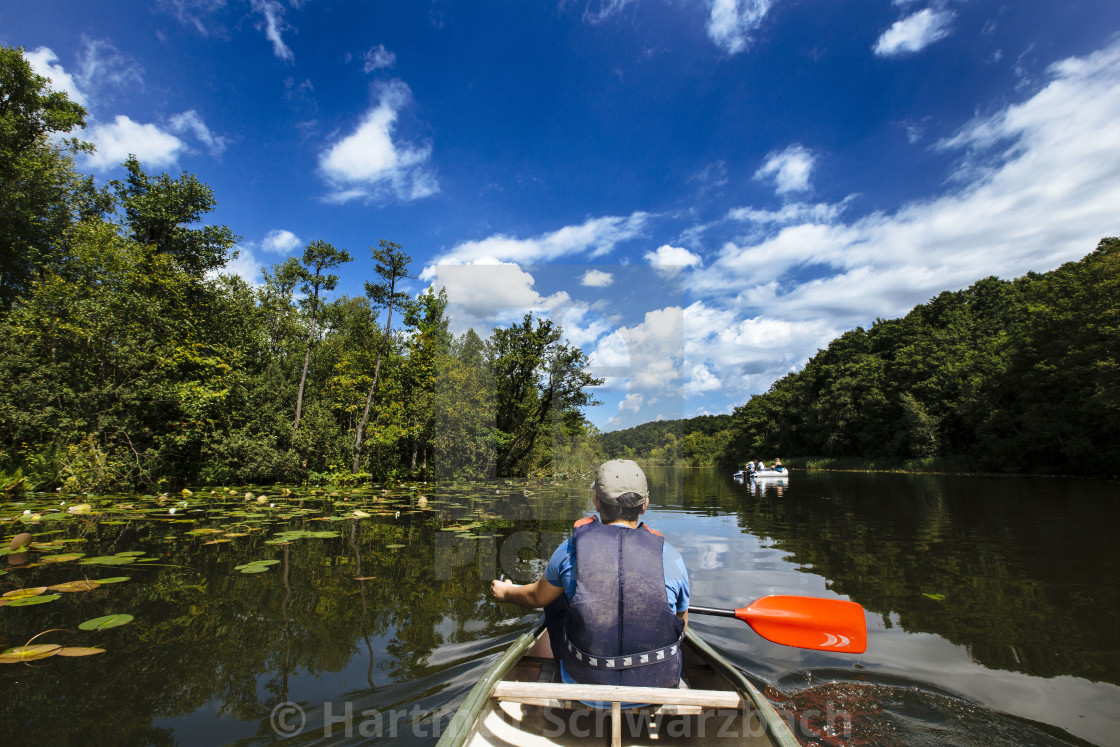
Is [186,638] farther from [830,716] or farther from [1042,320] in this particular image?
[1042,320]

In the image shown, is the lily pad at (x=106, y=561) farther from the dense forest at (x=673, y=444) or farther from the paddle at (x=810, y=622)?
the dense forest at (x=673, y=444)

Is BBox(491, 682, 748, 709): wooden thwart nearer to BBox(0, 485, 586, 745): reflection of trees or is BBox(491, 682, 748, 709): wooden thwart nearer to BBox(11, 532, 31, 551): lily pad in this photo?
BBox(0, 485, 586, 745): reflection of trees

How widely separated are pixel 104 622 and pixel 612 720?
483 cm

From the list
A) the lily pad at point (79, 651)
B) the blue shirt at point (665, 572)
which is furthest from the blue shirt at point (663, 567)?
the lily pad at point (79, 651)

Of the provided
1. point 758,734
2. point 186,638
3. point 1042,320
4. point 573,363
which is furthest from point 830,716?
point 1042,320

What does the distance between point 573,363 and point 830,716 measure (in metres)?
21.2

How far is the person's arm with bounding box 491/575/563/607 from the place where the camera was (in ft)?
8.54

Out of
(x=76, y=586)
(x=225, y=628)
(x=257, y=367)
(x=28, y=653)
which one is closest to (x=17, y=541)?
(x=76, y=586)

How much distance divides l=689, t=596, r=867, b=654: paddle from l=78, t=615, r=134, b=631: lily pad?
5.13 m

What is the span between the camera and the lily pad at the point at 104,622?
402cm

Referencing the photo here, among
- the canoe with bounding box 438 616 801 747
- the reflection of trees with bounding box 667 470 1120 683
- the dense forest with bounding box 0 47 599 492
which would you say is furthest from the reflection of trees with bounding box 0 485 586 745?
the dense forest with bounding box 0 47 599 492

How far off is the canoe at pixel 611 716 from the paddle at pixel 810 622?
998 millimetres

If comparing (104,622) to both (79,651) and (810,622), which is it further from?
(810,622)

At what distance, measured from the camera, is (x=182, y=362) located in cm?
1573
